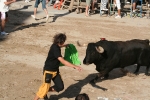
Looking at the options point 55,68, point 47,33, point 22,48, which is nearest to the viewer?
point 55,68

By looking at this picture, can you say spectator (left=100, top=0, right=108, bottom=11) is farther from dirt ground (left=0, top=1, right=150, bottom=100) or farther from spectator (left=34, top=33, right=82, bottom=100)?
spectator (left=34, top=33, right=82, bottom=100)

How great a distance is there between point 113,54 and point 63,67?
1.70 meters

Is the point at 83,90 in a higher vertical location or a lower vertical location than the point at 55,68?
lower

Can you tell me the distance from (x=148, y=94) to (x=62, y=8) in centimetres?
1233

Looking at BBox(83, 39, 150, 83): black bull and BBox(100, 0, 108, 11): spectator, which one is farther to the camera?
BBox(100, 0, 108, 11): spectator

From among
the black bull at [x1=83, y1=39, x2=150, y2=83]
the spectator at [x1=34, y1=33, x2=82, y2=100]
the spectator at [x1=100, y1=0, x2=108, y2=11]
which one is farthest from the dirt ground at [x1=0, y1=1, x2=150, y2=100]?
the spectator at [x1=34, y1=33, x2=82, y2=100]

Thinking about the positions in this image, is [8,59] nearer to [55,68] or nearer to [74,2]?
[55,68]

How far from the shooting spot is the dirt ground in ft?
24.7

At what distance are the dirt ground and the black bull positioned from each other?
17.6 inches

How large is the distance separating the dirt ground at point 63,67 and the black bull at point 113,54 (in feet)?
1.47

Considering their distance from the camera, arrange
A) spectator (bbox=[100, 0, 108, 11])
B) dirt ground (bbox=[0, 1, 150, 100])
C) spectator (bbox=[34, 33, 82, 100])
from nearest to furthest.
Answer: spectator (bbox=[34, 33, 82, 100]) < dirt ground (bbox=[0, 1, 150, 100]) < spectator (bbox=[100, 0, 108, 11])

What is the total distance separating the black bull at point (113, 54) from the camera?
756 cm

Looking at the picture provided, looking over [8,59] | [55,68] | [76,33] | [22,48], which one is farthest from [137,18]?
[55,68]

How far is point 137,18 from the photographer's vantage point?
1789cm
